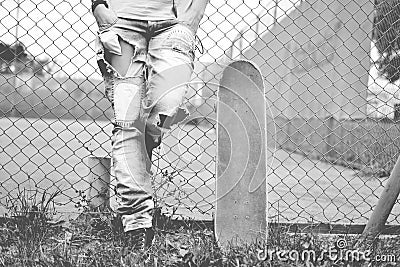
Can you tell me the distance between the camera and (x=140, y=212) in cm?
227

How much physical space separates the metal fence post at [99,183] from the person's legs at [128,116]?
2.13ft

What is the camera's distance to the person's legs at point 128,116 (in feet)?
7.46

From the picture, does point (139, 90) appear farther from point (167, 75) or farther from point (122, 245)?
point (122, 245)

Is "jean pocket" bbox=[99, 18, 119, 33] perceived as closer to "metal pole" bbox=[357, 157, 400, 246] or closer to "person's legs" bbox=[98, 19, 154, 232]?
"person's legs" bbox=[98, 19, 154, 232]

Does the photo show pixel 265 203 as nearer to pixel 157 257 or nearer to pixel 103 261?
pixel 157 257

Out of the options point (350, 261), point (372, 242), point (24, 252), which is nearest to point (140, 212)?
point (24, 252)

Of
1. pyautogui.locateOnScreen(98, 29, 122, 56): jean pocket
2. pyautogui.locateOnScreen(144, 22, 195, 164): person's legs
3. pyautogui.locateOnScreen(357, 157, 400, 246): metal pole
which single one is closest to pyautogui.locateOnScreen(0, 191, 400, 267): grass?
pyautogui.locateOnScreen(357, 157, 400, 246): metal pole

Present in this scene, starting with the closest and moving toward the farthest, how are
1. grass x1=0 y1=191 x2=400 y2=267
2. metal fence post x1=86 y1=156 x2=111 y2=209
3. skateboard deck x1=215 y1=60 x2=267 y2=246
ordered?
1. grass x1=0 y1=191 x2=400 y2=267
2. skateboard deck x1=215 y1=60 x2=267 y2=246
3. metal fence post x1=86 y1=156 x2=111 y2=209

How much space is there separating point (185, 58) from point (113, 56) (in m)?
0.29

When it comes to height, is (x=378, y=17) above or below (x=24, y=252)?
above

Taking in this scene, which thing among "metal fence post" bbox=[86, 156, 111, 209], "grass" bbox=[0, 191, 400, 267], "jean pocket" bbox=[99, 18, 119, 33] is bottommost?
"grass" bbox=[0, 191, 400, 267]

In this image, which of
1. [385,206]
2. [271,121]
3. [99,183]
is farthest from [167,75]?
[271,121]

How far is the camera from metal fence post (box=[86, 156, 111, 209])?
2.95 m

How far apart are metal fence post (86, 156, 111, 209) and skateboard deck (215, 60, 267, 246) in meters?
0.69
